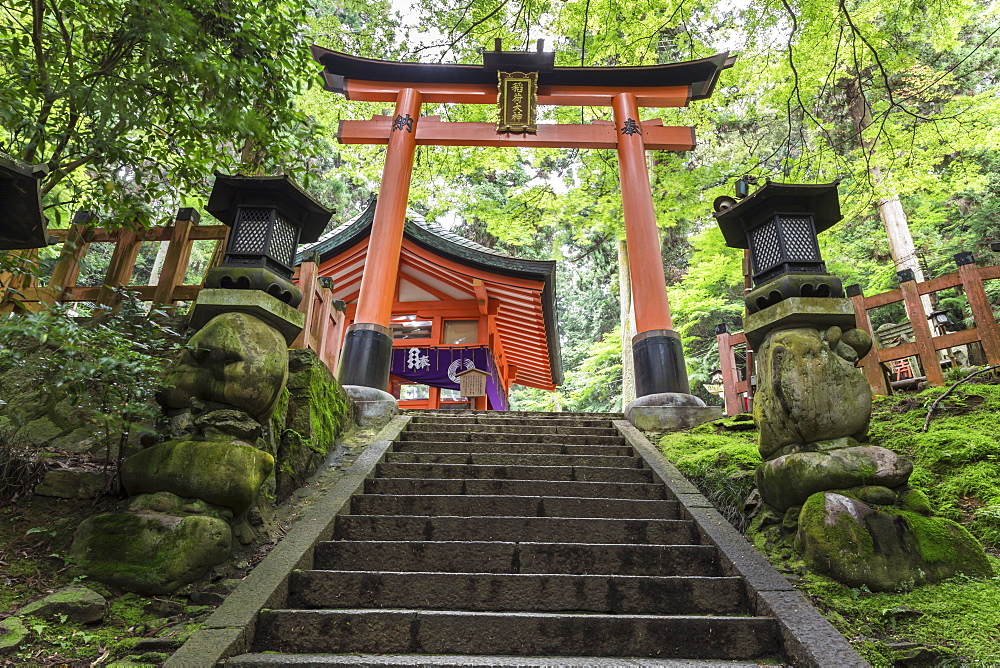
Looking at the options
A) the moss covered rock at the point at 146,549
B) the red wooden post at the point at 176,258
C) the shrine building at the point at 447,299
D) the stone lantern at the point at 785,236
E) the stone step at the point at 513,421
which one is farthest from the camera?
the shrine building at the point at 447,299

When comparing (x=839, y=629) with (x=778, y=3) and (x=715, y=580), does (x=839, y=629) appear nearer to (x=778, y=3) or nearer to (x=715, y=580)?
(x=715, y=580)

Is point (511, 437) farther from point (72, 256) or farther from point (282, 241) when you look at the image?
point (72, 256)

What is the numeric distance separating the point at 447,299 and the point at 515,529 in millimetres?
9482

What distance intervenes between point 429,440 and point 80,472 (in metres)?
3.11

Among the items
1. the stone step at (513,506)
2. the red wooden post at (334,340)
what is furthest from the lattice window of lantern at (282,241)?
the red wooden post at (334,340)

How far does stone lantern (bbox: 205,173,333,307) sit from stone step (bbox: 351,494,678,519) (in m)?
1.74

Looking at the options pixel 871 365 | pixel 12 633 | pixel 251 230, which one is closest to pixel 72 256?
pixel 251 230

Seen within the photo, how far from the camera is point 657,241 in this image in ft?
25.5

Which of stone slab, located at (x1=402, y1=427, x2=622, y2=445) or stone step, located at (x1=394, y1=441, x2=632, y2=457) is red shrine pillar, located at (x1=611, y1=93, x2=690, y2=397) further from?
stone step, located at (x1=394, y1=441, x2=632, y2=457)

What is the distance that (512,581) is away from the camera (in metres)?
2.97

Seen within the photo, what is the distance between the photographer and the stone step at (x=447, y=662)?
2312mm

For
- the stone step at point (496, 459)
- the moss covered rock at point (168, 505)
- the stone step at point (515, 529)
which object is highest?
the stone step at point (496, 459)

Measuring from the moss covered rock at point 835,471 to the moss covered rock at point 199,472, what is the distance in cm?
335

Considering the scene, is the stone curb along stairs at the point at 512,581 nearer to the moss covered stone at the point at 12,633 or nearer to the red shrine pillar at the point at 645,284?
the moss covered stone at the point at 12,633
